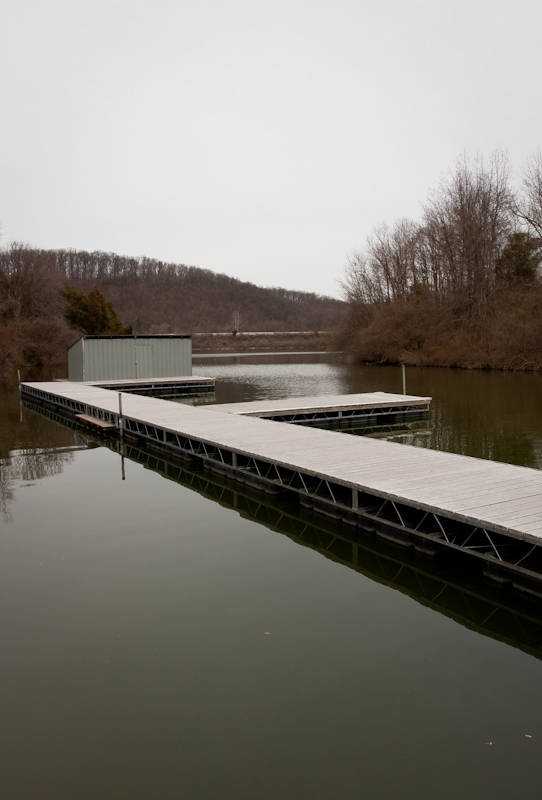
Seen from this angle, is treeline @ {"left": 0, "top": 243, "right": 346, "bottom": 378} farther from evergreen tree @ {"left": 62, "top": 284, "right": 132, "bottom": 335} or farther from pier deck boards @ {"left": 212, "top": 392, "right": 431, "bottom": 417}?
pier deck boards @ {"left": 212, "top": 392, "right": 431, "bottom": 417}

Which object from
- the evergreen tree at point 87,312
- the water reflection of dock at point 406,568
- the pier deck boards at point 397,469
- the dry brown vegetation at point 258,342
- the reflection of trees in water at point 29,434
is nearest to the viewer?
the water reflection of dock at point 406,568

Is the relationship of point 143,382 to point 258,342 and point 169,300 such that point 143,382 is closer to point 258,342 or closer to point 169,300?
point 258,342

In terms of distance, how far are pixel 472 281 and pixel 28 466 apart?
32.0 metres

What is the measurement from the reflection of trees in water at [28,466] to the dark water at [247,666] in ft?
4.22

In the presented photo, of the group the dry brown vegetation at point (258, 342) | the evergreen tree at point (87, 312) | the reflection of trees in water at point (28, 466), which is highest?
the evergreen tree at point (87, 312)

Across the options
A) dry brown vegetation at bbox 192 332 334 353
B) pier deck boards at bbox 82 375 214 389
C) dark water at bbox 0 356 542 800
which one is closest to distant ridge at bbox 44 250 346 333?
dry brown vegetation at bbox 192 332 334 353

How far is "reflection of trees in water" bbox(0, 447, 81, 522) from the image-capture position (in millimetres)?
8406

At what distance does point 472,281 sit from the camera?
36.6 metres

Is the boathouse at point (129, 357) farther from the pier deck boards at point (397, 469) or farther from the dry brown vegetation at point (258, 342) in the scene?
the dry brown vegetation at point (258, 342)

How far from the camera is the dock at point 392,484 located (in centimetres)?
506

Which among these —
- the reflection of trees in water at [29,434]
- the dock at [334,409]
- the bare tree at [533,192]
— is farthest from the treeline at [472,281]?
the reflection of trees in water at [29,434]

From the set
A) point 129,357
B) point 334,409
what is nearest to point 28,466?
point 334,409

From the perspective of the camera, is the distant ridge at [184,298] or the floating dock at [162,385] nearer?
the floating dock at [162,385]

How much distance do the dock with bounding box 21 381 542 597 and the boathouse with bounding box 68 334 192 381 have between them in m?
11.9
